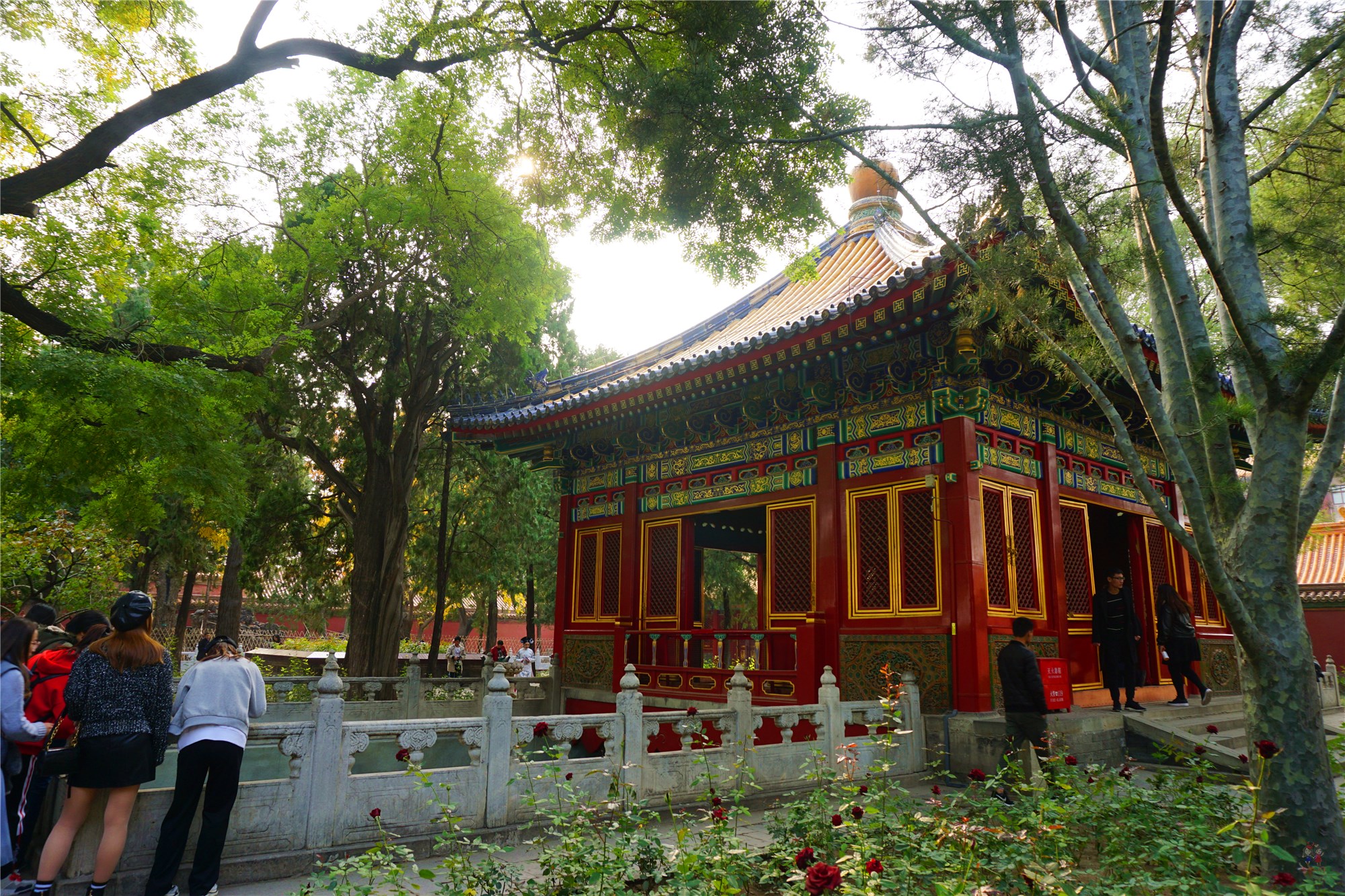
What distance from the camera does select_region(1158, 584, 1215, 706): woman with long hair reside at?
29.7 feet

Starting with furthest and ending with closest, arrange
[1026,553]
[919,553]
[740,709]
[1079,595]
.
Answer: [1079,595], [1026,553], [919,553], [740,709]

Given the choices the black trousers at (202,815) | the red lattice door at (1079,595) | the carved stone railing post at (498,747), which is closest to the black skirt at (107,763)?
the black trousers at (202,815)

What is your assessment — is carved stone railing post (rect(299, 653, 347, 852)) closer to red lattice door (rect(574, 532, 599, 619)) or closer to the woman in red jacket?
the woman in red jacket

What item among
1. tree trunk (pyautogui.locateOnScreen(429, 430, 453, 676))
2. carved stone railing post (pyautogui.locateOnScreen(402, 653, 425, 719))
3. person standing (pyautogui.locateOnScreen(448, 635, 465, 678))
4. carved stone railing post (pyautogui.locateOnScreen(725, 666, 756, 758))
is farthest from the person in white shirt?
carved stone railing post (pyautogui.locateOnScreen(725, 666, 756, 758))

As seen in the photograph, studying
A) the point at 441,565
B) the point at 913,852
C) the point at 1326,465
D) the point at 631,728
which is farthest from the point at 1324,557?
the point at 913,852

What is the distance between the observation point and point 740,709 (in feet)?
22.2

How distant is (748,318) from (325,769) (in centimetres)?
889

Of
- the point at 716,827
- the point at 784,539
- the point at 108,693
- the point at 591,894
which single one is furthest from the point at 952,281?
the point at 108,693

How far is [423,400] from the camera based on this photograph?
47.5ft

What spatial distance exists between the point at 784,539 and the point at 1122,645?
366 cm

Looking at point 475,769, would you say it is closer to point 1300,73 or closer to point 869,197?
point 1300,73

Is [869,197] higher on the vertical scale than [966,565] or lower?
higher

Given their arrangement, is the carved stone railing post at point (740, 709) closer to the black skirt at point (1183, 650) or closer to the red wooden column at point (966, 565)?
the red wooden column at point (966, 565)

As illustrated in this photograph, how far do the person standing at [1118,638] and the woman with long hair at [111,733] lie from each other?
8263 millimetres
